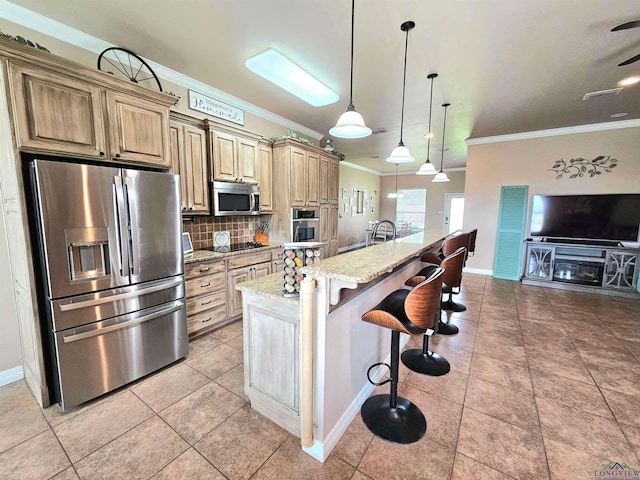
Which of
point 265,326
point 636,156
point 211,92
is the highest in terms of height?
point 211,92

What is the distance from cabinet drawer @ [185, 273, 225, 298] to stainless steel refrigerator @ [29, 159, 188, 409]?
14.2 inches

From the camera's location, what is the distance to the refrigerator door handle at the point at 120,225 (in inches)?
75.7

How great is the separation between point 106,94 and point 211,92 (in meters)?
1.47

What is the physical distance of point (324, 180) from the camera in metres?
4.67

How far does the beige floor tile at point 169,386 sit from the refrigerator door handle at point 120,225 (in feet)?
3.06

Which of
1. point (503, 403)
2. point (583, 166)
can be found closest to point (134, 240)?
point (503, 403)

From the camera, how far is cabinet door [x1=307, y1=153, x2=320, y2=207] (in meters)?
4.25

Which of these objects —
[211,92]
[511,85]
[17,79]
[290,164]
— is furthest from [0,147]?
[511,85]

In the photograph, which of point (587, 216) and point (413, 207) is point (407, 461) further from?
point (413, 207)

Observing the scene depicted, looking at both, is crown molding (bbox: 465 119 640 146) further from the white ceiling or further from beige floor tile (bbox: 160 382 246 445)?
beige floor tile (bbox: 160 382 246 445)

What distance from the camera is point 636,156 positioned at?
14.2 feet

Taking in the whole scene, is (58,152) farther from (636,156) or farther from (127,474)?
(636,156)

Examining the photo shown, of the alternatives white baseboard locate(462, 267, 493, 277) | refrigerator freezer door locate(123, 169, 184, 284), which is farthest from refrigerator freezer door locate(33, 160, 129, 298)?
white baseboard locate(462, 267, 493, 277)

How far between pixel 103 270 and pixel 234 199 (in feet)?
5.59
